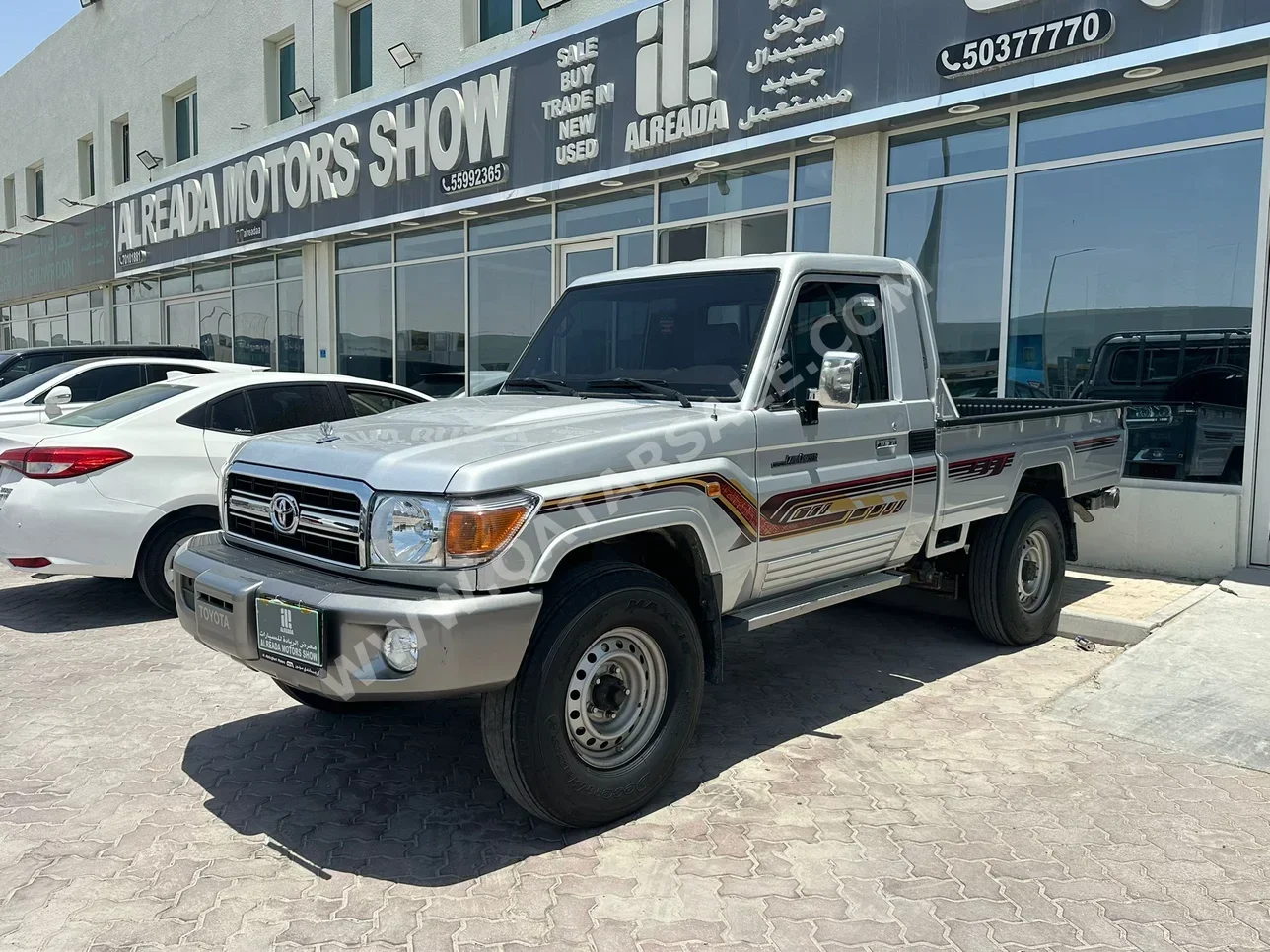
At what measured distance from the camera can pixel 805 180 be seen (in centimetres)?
1023

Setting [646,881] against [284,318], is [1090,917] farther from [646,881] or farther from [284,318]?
[284,318]

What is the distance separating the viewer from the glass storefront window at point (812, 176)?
32.9 feet

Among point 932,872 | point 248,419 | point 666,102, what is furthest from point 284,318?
point 932,872

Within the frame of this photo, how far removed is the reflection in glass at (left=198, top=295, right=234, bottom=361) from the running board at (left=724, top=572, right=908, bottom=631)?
59.7ft

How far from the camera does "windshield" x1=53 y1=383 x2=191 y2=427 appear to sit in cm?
694

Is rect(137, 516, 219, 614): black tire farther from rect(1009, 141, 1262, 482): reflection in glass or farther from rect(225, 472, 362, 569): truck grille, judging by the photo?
rect(1009, 141, 1262, 482): reflection in glass

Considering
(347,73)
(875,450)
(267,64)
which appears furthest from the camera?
(267,64)

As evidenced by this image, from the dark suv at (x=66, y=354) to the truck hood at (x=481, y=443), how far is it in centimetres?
918

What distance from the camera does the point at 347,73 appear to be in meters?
16.7

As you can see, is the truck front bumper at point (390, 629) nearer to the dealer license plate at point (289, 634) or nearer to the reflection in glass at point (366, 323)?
the dealer license plate at point (289, 634)

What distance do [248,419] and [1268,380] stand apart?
732 centimetres

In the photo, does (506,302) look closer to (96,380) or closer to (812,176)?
(812,176)

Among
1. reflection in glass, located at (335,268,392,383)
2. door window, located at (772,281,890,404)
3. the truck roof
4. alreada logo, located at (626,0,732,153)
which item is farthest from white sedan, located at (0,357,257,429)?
door window, located at (772,281,890,404)

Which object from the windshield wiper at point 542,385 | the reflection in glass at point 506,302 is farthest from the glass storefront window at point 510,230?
the windshield wiper at point 542,385
